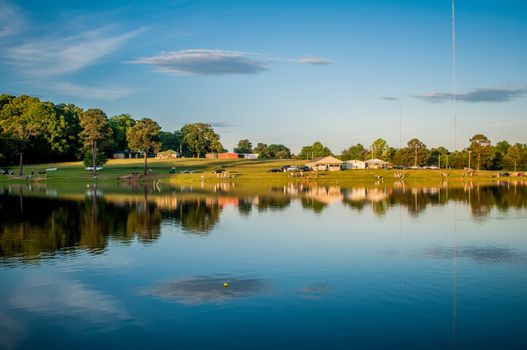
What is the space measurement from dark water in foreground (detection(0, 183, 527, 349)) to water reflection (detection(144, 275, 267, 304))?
53 mm

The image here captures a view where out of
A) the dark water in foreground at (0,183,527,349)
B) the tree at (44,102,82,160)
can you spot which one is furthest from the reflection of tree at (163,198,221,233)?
the tree at (44,102,82,160)

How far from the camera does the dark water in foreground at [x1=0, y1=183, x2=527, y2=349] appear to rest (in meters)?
17.7

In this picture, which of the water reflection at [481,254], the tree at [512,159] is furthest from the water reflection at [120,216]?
the tree at [512,159]

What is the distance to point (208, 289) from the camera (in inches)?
918

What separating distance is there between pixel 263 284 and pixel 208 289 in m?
2.69

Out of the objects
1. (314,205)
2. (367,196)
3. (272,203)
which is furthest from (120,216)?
(367,196)

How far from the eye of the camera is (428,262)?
29156 mm

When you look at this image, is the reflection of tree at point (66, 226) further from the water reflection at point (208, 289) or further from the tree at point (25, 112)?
the tree at point (25, 112)

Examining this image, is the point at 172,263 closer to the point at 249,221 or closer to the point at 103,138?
the point at 249,221

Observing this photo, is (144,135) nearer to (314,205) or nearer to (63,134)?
(63,134)

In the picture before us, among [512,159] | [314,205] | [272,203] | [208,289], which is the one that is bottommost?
[208,289]

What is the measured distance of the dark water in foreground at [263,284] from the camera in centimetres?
1772

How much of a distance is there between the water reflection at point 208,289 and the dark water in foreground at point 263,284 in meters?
0.05

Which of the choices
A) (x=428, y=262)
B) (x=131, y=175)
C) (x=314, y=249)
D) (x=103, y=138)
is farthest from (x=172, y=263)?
(x=103, y=138)
